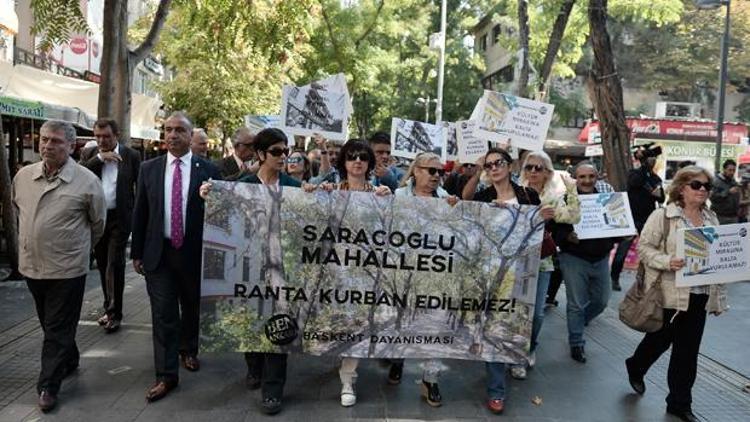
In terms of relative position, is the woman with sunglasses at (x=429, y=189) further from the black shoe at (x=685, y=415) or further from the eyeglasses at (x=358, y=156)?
the black shoe at (x=685, y=415)

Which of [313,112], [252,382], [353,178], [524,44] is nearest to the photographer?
[353,178]

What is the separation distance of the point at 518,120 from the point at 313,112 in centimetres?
252

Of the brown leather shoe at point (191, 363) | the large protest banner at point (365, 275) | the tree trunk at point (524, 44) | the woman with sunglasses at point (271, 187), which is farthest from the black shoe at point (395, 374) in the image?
the tree trunk at point (524, 44)

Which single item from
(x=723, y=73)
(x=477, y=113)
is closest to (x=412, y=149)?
(x=477, y=113)

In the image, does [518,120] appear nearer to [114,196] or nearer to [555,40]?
[114,196]

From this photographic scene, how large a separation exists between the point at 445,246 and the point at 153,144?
64.0ft

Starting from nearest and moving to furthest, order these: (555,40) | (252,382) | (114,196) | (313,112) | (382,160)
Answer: (252,382), (114,196), (382,160), (313,112), (555,40)

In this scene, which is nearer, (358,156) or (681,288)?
(681,288)

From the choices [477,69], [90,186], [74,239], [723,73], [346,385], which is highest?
[477,69]

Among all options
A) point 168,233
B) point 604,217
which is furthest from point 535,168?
point 168,233

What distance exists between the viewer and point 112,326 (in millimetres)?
6566

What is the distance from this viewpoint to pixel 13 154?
42.0ft

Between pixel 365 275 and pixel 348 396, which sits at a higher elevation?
pixel 365 275

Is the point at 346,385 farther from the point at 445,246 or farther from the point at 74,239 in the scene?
the point at 74,239
